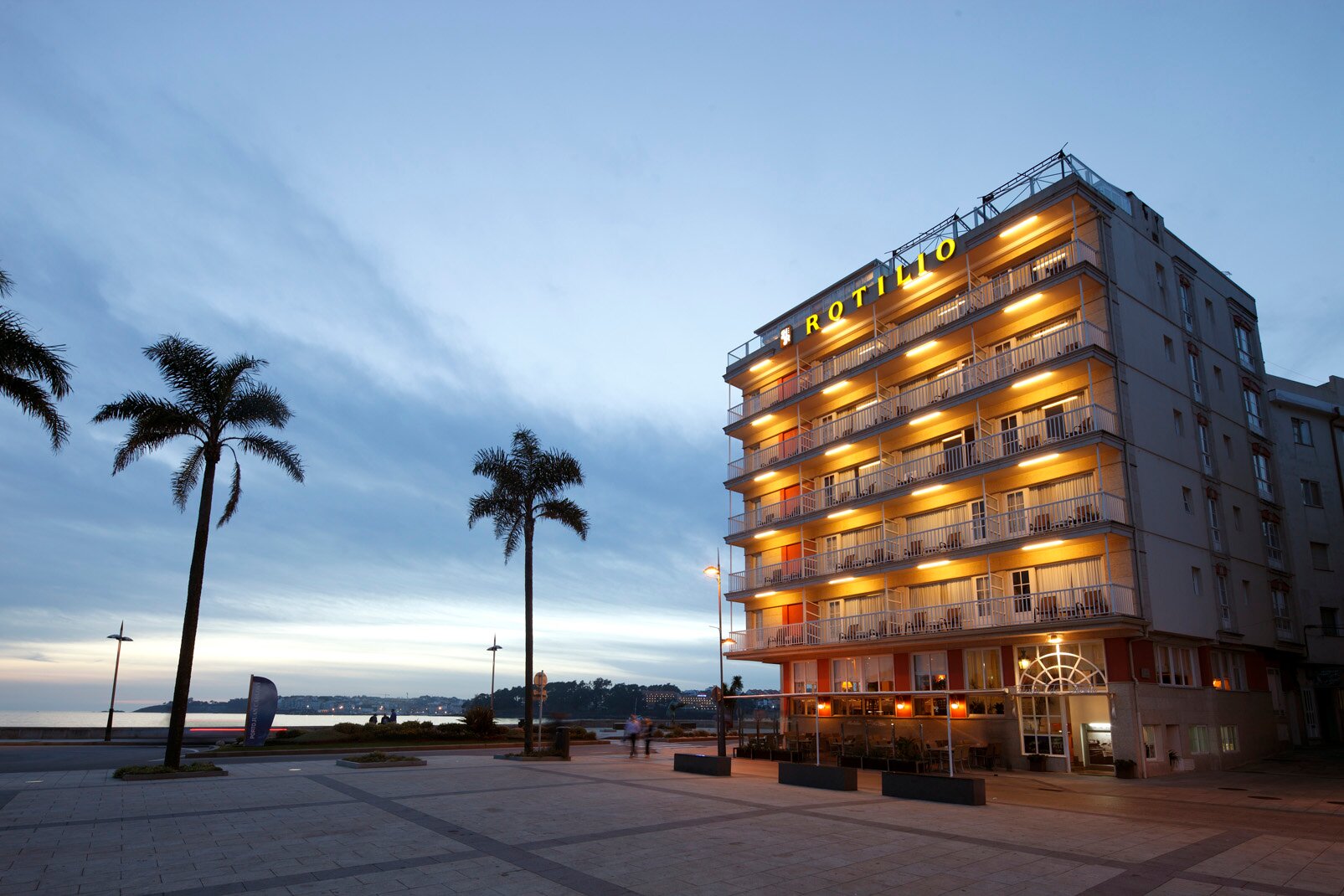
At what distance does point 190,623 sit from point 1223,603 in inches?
1497

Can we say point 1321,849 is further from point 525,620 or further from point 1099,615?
point 525,620

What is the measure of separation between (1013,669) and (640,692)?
144802 millimetres

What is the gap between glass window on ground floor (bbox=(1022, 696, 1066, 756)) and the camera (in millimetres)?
29031

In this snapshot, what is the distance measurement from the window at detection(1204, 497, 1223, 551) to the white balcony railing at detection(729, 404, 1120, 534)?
26.2 feet

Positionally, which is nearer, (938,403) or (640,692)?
(938,403)

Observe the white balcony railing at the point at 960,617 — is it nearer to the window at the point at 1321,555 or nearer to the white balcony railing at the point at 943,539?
the white balcony railing at the point at 943,539

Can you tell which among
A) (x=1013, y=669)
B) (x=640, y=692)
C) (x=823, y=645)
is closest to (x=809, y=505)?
(x=823, y=645)

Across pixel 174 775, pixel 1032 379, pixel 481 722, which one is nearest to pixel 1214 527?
pixel 1032 379

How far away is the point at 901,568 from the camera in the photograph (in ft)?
114

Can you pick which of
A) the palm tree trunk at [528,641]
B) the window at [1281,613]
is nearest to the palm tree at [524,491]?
the palm tree trunk at [528,641]

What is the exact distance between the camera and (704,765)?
26203mm

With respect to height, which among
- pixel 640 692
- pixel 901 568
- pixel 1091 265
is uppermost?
pixel 1091 265

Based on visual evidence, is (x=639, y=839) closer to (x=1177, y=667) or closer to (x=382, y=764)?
(x=382, y=764)

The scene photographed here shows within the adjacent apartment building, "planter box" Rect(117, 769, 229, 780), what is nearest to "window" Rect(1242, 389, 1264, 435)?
the adjacent apartment building
